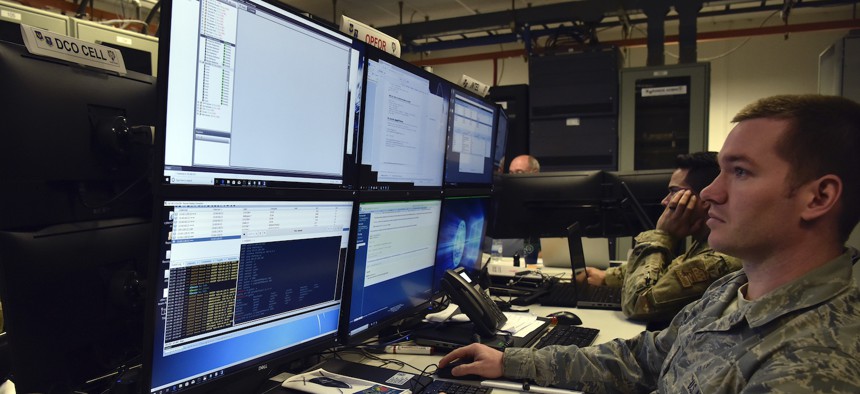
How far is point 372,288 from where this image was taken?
4.15ft

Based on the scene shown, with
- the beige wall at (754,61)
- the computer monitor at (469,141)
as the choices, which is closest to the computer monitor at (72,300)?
the computer monitor at (469,141)

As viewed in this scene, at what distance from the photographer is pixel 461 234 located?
1.77 metres

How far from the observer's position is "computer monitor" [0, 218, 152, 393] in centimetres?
84

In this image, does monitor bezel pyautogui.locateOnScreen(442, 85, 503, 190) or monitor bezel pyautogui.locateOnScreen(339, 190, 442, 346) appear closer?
monitor bezel pyautogui.locateOnScreen(339, 190, 442, 346)

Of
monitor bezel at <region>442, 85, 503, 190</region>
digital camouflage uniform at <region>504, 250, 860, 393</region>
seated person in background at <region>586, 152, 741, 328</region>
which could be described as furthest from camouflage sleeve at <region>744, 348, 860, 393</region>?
monitor bezel at <region>442, 85, 503, 190</region>

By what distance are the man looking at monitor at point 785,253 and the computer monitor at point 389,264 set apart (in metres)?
0.64

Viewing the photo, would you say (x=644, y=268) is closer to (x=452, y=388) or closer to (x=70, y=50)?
(x=452, y=388)

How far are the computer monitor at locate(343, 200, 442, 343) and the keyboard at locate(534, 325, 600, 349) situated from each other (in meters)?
0.35

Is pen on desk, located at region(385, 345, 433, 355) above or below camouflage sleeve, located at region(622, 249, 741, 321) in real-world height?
below

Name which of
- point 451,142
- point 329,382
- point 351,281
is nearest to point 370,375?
point 329,382

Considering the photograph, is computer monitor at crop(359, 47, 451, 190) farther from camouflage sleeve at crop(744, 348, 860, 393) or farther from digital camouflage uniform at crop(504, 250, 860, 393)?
camouflage sleeve at crop(744, 348, 860, 393)

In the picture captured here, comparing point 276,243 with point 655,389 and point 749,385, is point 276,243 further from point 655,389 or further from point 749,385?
point 655,389

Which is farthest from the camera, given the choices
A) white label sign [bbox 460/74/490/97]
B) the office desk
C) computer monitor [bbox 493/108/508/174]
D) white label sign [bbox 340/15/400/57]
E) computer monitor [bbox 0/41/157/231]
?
computer monitor [bbox 493/108/508/174]

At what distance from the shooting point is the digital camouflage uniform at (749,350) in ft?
2.44
